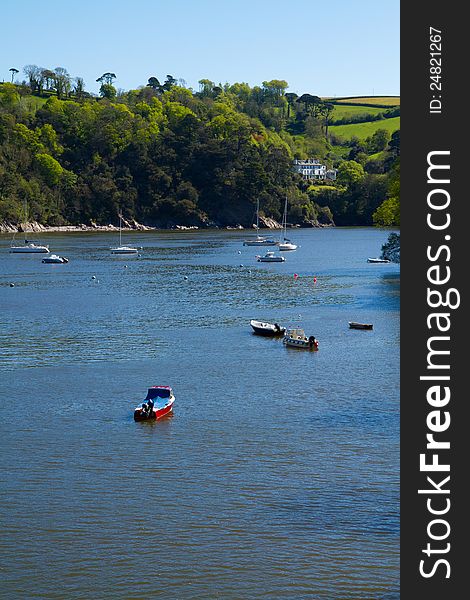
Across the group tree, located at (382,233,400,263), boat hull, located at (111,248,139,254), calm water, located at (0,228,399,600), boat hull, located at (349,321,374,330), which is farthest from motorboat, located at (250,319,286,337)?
boat hull, located at (111,248,139,254)

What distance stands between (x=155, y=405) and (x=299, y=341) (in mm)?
19201

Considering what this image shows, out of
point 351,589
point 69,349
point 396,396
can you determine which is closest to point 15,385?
point 69,349

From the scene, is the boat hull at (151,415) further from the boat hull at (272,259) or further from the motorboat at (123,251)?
the motorboat at (123,251)

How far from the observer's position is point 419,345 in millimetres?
13203

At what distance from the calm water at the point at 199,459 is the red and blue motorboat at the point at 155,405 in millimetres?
582

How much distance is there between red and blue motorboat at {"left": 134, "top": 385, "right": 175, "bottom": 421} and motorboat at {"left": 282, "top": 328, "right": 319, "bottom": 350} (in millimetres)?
16393

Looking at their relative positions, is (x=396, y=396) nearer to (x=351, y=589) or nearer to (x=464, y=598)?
(x=351, y=589)

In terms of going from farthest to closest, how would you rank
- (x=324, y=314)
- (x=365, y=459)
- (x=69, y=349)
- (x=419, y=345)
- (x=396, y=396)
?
(x=324, y=314), (x=69, y=349), (x=396, y=396), (x=365, y=459), (x=419, y=345)

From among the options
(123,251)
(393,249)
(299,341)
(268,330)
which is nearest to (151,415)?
(299,341)

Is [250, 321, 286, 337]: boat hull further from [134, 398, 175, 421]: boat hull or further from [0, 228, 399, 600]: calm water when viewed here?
[134, 398, 175, 421]: boat hull

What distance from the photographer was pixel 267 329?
63.1 m

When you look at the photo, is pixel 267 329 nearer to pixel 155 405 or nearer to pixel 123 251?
pixel 155 405

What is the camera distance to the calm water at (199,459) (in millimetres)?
25312

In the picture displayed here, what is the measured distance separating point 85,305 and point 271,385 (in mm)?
36928
